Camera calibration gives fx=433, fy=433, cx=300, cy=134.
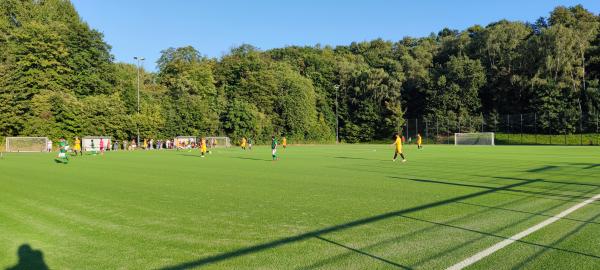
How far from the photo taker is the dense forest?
5741cm

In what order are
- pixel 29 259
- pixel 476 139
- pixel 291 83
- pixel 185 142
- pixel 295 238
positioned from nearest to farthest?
pixel 29 259
pixel 295 238
pixel 185 142
pixel 476 139
pixel 291 83

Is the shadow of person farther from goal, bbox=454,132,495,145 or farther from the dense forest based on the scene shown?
goal, bbox=454,132,495,145

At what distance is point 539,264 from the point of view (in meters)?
5.23

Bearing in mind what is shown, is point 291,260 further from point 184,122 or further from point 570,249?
point 184,122

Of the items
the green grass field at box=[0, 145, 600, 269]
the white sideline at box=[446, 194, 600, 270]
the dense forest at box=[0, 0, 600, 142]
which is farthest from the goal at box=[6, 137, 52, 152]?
the white sideline at box=[446, 194, 600, 270]

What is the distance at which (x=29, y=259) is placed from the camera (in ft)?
18.7

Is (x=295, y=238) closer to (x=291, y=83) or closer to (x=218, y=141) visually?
(x=218, y=141)

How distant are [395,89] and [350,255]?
86.1 meters

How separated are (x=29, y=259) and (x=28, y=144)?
51368mm

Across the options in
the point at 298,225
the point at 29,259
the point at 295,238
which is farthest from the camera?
the point at 298,225

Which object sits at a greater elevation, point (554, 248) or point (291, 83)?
point (291, 83)

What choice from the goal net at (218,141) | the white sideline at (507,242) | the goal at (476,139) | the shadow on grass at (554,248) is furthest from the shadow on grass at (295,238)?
the goal at (476,139)

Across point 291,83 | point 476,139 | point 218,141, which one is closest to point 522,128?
point 476,139

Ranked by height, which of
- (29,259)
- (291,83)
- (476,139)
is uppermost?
(291,83)
